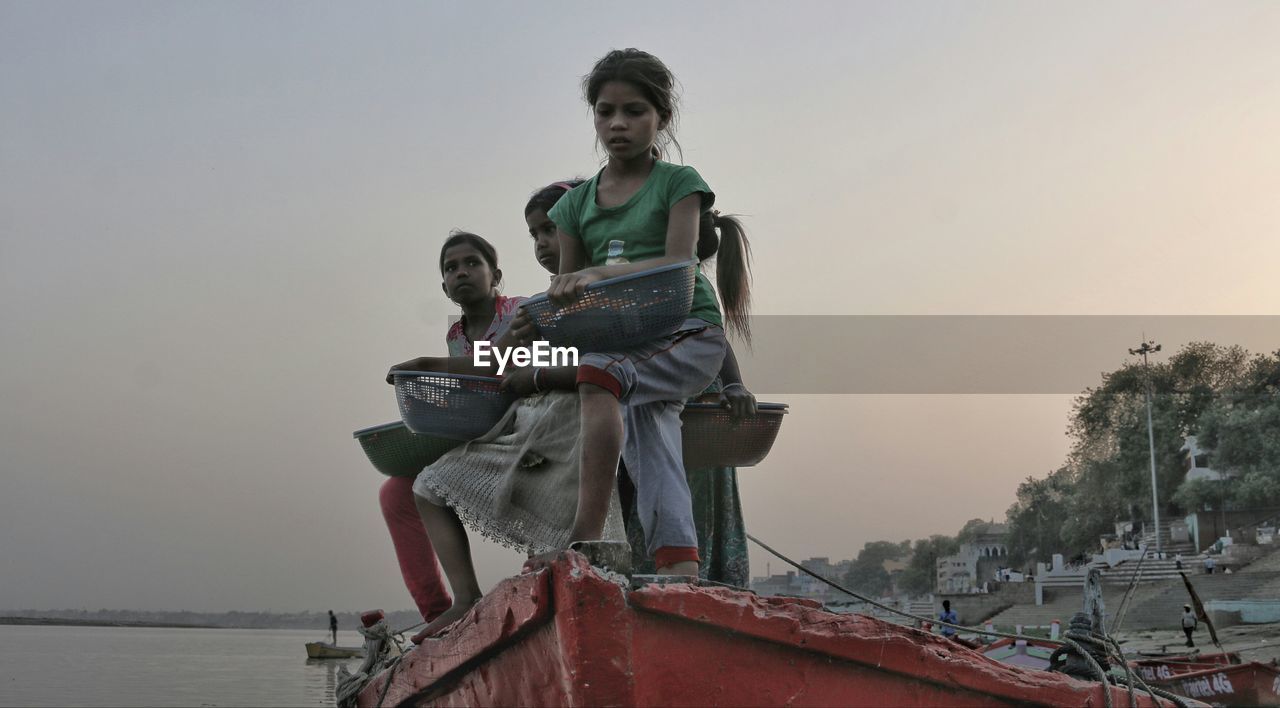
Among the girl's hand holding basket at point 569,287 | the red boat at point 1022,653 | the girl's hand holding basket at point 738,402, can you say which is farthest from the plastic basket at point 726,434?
the red boat at point 1022,653

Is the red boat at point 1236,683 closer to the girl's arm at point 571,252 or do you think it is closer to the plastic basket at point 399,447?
the plastic basket at point 399,447

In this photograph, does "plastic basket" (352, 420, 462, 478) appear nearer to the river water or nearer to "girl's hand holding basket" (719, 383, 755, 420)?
"girl's hand holding basket" (719, 383, 755, 420)

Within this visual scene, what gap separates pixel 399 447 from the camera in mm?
3443

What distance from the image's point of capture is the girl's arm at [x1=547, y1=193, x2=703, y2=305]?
2514 millimetres

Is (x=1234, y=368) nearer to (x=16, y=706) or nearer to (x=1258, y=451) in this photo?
(x=1258, y=451)

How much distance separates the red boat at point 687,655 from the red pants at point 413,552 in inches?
39.0

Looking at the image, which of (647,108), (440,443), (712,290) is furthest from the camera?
(440,443)

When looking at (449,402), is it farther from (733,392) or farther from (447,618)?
(733,392)

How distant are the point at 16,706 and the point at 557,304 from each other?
3671cm

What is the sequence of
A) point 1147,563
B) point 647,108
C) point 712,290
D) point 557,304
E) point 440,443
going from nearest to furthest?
point 557,304 → point 647,108 → point 712,290 → point 440,443 → point 1147,563

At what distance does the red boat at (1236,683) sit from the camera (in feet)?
44.9

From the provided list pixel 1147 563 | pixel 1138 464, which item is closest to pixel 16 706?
pixel 1147 563

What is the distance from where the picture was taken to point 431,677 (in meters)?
2.55

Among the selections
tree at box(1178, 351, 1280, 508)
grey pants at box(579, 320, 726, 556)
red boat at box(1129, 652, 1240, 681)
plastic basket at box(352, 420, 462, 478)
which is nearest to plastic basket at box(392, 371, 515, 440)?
plastic basket at box(352, 420, 462, 478)
